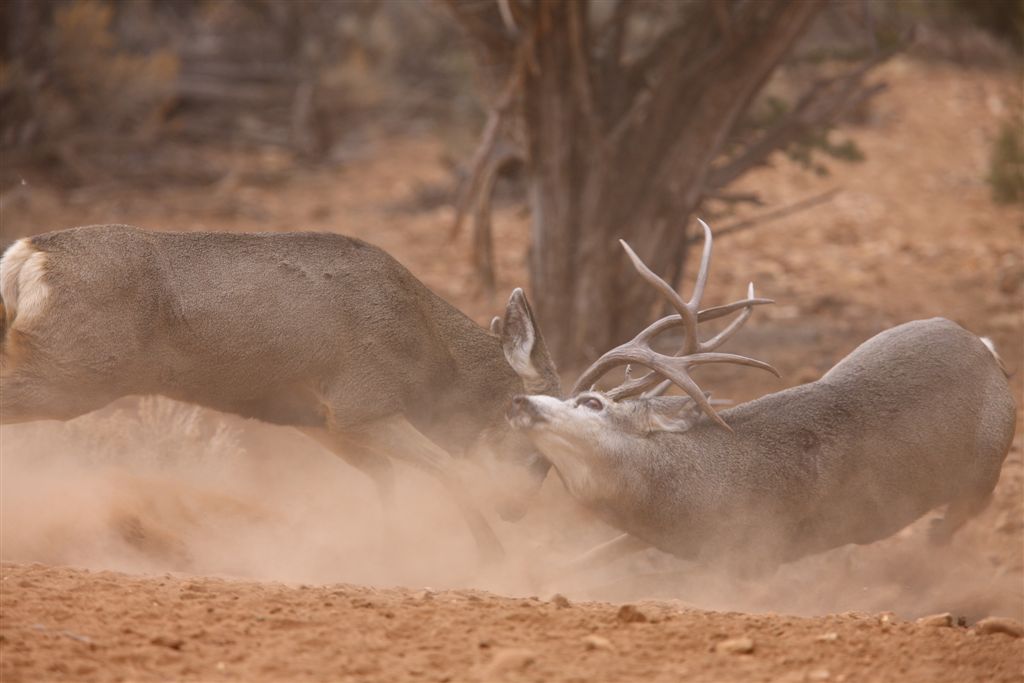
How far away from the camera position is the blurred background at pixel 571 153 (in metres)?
8.95

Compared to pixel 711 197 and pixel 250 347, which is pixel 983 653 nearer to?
pixel 250 347

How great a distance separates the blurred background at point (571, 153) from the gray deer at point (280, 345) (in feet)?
3.10

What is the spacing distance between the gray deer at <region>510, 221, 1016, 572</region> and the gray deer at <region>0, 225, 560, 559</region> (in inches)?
23.4

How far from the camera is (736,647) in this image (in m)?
4.44

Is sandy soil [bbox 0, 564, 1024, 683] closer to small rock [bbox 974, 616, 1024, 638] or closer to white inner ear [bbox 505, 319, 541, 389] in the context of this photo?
small rock [bbox 974, 616, 1024, 638]

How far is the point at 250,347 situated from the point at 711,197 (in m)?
4.42

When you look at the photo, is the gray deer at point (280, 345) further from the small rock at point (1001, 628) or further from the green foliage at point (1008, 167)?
the green foliage at point (1008, 167)

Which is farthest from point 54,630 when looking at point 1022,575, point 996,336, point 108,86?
point 108,86

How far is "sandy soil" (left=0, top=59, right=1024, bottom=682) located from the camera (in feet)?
14.1

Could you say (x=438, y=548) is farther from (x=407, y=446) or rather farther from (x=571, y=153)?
(x=571, y=153)

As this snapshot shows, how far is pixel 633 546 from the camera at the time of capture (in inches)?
269

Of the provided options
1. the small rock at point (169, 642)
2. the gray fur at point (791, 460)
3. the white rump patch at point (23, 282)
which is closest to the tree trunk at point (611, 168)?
the gray fur at point (791, 460)

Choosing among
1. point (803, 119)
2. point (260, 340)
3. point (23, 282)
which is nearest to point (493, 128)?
point (803, 119)

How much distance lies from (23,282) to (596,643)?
3.24 m
